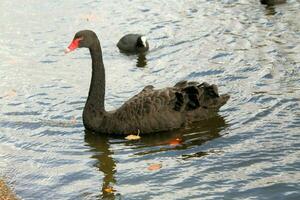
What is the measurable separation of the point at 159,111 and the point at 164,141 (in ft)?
1.42

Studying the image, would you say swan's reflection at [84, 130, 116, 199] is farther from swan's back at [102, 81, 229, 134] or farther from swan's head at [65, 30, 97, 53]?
swan's head at [65, 30, 97, 53]

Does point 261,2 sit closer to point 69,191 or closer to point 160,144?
point 160,144

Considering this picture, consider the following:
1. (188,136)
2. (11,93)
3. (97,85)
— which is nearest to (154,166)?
(188,136)

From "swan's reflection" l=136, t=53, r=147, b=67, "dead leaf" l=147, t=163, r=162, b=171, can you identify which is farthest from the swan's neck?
"swan's reflection" l=136, t=53, r=147, b=67

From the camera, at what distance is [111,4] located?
15.2 metres

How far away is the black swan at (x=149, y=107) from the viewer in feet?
25.6

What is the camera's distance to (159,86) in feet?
31.2

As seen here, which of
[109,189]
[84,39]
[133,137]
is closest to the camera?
[109,189]

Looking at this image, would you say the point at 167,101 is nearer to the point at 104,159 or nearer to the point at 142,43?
the point at 104,159

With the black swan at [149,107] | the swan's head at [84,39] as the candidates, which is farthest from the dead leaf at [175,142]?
the swan's head at [84,39]

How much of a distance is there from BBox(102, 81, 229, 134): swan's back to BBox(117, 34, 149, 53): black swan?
143 inches

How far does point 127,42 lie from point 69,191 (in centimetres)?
590

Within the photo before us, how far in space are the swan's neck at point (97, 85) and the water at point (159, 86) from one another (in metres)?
0.39

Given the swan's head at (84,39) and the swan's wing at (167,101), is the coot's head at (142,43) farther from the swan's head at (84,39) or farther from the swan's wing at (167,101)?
the swan's wing at (167,101)
